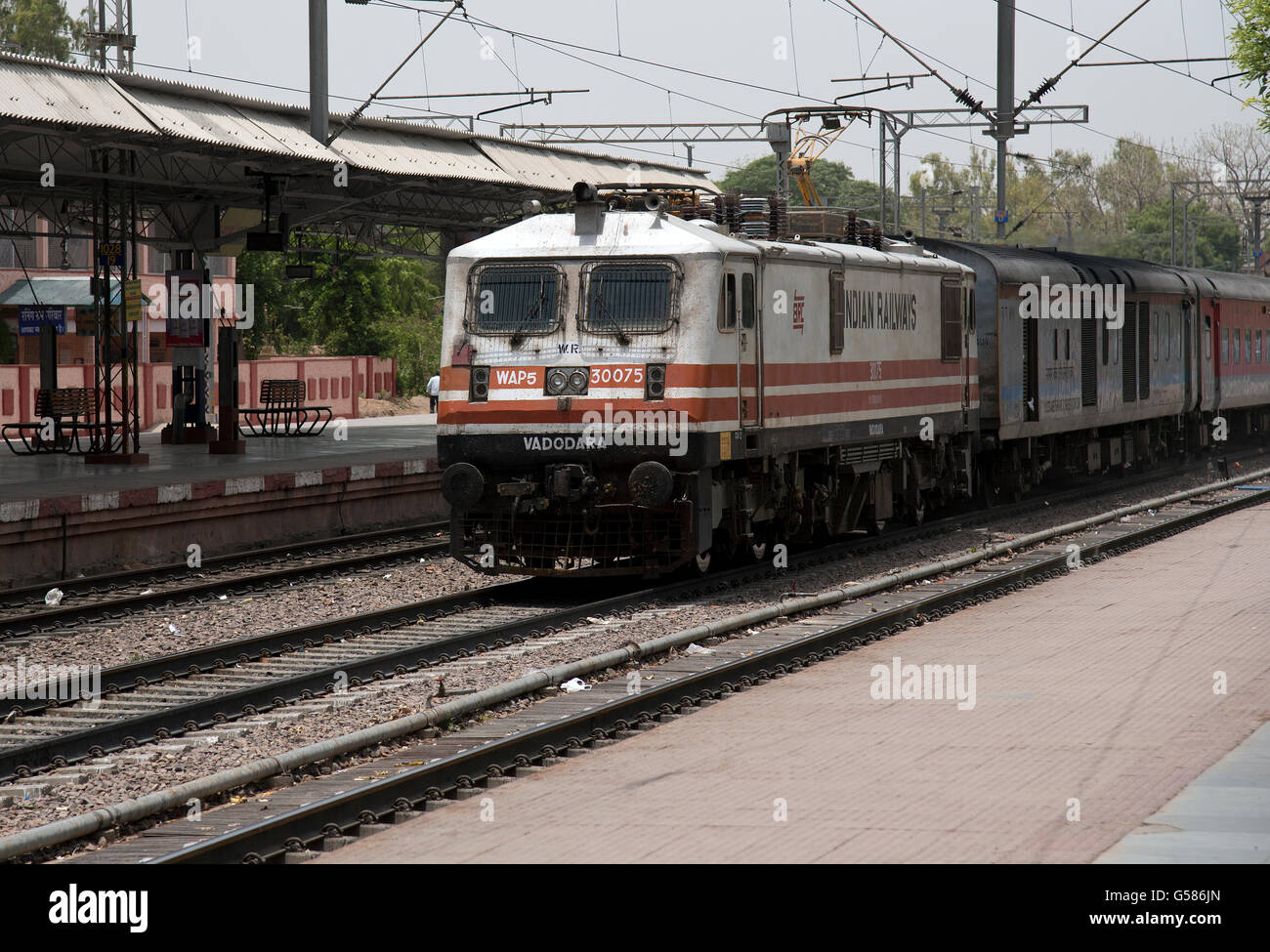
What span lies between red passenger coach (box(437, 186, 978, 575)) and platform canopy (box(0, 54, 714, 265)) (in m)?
6.28

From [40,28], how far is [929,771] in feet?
257

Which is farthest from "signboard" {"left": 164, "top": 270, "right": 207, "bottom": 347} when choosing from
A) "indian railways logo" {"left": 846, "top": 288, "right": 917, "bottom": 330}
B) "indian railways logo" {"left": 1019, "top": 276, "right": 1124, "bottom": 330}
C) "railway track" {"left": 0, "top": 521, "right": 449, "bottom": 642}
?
"indian railways logo" {"left": 846, "top": 288, "right": 917, "bottom": 330}

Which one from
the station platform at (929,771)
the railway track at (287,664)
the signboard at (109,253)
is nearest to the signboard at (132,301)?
the signboard at (109,253)

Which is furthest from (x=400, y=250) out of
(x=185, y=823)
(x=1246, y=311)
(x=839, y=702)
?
(x=185, y=823)

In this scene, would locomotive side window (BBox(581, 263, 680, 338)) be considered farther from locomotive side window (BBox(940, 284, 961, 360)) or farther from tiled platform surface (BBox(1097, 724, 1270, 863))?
tiled platform surface (BBox(1097, 724, 1270, 863))

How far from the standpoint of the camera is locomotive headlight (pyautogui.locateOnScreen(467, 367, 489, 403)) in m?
15.9

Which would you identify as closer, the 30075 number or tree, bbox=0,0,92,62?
the 30075 number

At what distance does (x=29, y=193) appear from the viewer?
2842cm

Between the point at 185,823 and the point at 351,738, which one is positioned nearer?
the point at 185,823

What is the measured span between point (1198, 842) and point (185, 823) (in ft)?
15.1

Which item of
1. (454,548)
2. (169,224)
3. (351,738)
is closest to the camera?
(351,738)

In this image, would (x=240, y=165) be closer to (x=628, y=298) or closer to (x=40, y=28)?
(x=628, y=298)

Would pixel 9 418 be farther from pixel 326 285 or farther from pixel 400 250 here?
pixel 326 285
